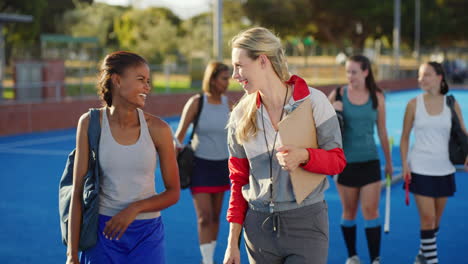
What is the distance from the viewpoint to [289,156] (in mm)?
2984

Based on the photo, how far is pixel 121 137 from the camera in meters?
3.39

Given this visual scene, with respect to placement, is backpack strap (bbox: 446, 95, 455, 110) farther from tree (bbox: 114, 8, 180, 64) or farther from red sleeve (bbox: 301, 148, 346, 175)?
tree (bbox: 114, 8, 180, 64)

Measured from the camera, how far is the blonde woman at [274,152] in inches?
124

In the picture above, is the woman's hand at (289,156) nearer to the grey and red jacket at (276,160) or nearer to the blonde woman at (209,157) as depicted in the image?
the grey and red jacket at (276,160)

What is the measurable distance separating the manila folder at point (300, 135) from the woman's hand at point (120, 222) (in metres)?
0.81

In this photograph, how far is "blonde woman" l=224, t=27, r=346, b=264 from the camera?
3.14 metres

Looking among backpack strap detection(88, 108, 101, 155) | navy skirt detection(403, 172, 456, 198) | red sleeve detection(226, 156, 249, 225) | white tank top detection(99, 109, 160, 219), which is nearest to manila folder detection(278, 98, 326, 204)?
red sleeve detection(226, 156, 249, 225)

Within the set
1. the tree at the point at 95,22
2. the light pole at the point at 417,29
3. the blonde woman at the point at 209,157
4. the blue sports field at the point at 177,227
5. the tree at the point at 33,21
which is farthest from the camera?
the tree at the point at 95,22

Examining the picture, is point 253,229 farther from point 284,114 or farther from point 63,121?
point 63,121

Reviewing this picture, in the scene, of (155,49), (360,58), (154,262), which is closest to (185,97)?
(360,58)

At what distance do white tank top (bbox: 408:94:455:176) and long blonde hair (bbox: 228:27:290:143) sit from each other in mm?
3034

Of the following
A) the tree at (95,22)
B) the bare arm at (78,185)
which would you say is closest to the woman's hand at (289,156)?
the bare arm at (78,185)

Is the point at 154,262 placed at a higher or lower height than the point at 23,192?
higher

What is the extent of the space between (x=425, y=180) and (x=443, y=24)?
64674mm
